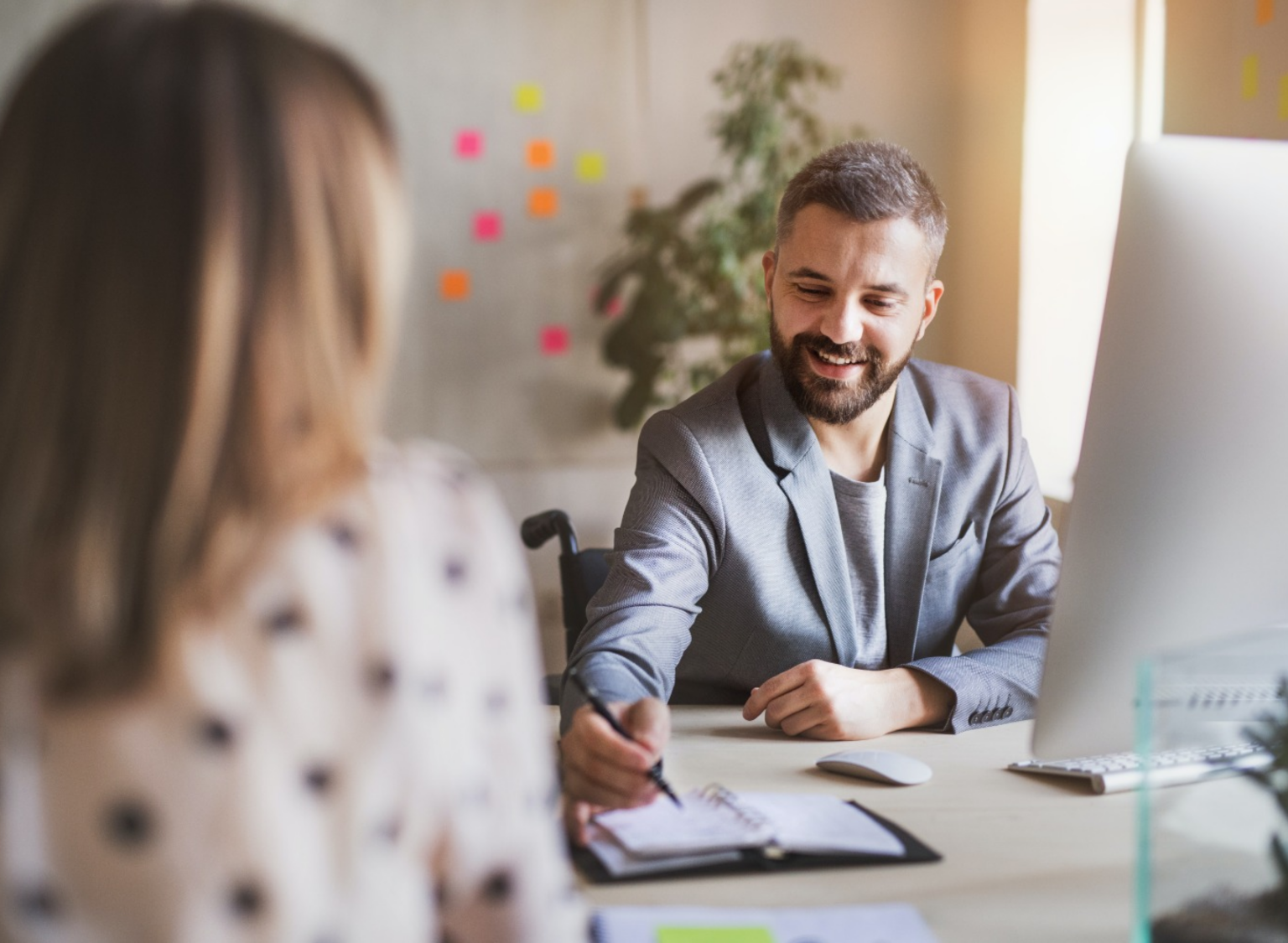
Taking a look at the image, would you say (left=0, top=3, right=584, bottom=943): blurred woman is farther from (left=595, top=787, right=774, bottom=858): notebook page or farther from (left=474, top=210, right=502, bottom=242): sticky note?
(left=474, top=210, right=502, bottom=242): sticky note

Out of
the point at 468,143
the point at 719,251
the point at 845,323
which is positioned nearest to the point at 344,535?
the point at 845,323

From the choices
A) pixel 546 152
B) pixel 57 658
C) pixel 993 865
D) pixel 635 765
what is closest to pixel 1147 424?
pixel 993 865

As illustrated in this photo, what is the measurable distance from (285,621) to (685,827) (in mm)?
505

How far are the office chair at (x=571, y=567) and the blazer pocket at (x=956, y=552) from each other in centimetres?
51

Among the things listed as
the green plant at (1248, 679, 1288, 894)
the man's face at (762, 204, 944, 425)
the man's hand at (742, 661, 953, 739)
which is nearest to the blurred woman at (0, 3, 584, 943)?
the green plant at (1248, 679, 1288, 894)

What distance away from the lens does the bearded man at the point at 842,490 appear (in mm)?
1595

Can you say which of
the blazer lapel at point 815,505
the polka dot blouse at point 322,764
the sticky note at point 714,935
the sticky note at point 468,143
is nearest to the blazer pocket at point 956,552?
the blazer lapel at point 815,505

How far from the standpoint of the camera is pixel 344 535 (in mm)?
613

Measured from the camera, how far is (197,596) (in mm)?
580

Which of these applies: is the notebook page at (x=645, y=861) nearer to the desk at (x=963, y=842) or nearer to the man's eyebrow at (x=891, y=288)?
the desk at (x=963, y=842)

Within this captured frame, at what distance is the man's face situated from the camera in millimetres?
1674

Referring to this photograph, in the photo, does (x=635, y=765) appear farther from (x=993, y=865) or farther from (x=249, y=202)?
(x=249, y=202)

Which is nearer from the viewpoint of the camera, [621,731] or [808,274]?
[621,731]

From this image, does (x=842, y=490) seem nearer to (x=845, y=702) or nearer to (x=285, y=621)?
(x=845, y=702)
